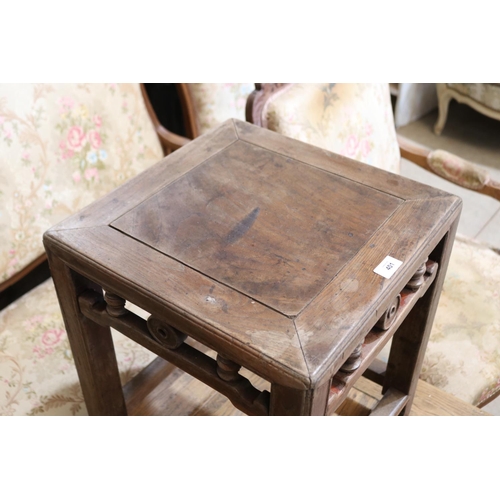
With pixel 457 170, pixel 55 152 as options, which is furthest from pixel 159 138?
pixel 457 170

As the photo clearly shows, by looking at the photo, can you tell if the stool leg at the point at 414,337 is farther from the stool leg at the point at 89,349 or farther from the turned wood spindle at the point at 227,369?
the stool leg at the point at 89,349

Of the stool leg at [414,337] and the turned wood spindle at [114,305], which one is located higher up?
the turned wood spindle at [114,305]

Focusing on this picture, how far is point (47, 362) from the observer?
1166 mm

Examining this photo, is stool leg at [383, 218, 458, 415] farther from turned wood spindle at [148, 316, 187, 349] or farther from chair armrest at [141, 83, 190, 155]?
chair armrest at [141, 83, 190, 155]

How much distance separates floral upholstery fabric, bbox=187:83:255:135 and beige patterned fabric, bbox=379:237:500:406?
0.78m

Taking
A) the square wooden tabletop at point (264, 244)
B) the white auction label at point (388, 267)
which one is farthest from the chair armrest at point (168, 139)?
the white auction label at point (388, 267)

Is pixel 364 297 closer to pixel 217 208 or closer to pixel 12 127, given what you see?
pixel 217 208

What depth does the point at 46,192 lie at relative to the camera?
126cm

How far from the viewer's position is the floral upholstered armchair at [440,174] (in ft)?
3.90

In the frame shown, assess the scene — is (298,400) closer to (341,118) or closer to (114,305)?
(114,305)

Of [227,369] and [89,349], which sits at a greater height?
[227,369]

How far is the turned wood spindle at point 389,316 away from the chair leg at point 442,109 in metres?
2.16

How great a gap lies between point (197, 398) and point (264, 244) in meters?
0.54

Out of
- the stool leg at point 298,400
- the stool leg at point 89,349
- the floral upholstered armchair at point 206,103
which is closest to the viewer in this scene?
the stool leg at point 298,400
